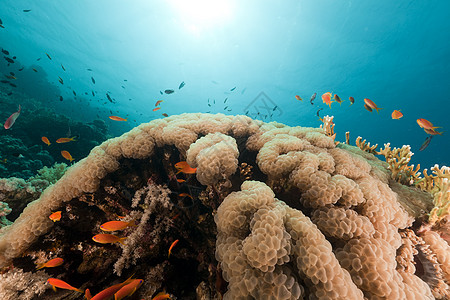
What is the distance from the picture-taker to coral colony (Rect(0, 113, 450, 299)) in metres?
1.67

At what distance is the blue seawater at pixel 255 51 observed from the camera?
3050 centimetres

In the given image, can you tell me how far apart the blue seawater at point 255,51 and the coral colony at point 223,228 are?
688 inches

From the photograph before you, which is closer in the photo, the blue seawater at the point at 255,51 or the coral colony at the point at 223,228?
the coral colony at the point at 223,228

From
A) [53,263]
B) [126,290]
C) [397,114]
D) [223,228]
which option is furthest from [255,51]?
[126,290]

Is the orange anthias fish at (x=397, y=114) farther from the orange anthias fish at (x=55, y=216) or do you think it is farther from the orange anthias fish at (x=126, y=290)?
the orange anthias fish at (x=55, y=216)

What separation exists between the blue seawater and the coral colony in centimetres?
1747

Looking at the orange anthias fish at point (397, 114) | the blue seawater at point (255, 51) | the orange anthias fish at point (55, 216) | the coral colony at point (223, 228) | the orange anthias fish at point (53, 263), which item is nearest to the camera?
the coral colony at point (223, 228)

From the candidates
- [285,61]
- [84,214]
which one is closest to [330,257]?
[84,214]

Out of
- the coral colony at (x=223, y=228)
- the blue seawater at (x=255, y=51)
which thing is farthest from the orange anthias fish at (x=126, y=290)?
the blue seawater at (x=255, y=51)

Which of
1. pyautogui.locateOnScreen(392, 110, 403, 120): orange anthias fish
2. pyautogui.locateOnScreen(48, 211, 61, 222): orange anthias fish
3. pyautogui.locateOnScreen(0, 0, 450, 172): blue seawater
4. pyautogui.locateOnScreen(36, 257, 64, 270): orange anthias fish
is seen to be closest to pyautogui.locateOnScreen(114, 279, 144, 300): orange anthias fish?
pyautogui.locateOnScreen(36, 257, 64, 270): orange anthias fish

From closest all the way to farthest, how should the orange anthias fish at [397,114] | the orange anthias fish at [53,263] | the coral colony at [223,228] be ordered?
the coral colony at [223,228], the orange anthias fish at [53,263], the orange anthias fish at [397,114]

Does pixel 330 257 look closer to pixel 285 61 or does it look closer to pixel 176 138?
pixel 176 138

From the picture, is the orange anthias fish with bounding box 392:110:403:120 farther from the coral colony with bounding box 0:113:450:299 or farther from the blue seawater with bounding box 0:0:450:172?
the blue seawater with bounding box 0:0:450:172

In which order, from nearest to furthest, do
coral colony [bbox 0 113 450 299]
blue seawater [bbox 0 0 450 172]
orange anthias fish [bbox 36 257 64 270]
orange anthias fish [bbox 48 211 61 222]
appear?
coral colony [bbox 0 113 450 299]
orange anthias fish [bbox 36 257 64 270]
orange anthias fish [bbox 48 211 61 222]
blue seawater [bbox 0 0 450 172]
